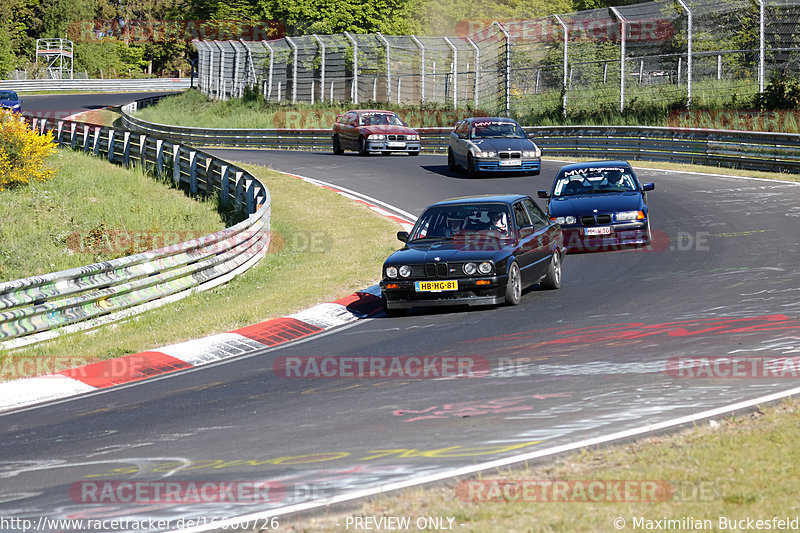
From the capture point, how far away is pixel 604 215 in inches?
650

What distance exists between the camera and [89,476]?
6.70 m

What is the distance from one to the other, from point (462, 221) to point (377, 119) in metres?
21.5

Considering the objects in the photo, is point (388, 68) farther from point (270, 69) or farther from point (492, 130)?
point (492, 130)

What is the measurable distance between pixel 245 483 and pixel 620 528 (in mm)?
2368

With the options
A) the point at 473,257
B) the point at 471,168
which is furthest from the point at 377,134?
the point at 473,257

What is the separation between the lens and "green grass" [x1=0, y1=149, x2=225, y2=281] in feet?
64.1

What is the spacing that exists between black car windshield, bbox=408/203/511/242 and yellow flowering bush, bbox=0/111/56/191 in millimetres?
16777

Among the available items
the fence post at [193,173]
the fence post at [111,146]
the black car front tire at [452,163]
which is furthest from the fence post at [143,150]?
the black car front tire at [452,163]

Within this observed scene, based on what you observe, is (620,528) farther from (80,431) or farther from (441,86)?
(441,86)

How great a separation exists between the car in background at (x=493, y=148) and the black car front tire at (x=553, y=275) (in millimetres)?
12381

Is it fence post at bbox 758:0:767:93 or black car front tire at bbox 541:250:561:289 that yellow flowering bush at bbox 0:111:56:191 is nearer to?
black car front tire at bbox 541:250:561:289

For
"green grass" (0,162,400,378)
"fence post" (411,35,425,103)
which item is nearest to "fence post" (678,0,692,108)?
"green grass" (0,162,400,378)

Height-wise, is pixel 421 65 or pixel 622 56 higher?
pixel 421 65

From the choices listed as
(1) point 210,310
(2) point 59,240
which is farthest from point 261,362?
(2) point 59,240
